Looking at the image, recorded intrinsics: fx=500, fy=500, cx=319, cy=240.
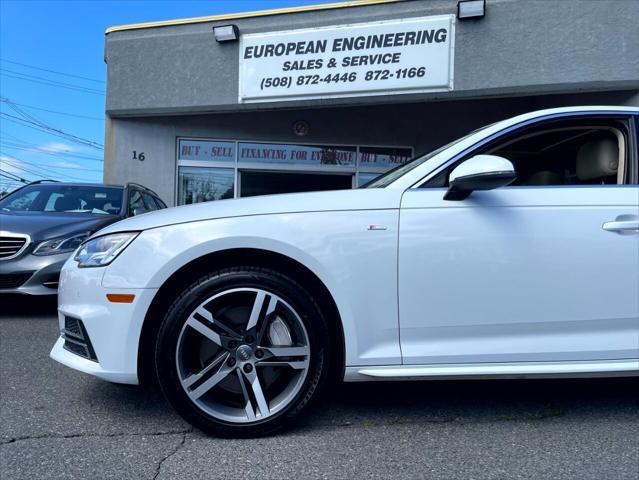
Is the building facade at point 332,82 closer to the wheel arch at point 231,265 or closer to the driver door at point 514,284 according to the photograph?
the driver door at point 514,284

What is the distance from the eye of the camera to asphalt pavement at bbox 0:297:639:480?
217 cm

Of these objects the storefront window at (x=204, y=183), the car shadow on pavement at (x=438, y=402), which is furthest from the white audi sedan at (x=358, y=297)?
the storefront window at (x=204, y=183)

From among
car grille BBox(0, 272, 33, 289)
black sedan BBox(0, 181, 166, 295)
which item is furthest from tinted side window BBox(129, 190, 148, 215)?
car grille BBox(0, 272, 33, 289)

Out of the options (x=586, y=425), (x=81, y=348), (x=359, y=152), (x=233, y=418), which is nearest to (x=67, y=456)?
(x=81, y=348)

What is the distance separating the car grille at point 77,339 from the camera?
95.9 inches

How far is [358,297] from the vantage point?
2.38 metres

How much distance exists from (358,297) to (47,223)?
3.92m

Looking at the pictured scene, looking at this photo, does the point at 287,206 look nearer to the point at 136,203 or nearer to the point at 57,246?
the point at 57,246

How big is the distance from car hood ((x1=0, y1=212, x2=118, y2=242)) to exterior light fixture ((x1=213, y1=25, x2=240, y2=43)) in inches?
181

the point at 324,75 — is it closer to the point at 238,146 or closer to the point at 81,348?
the point at 238,146

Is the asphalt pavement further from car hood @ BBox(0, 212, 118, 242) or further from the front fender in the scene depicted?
car hood @ BBox(0, 212, 118, 242)

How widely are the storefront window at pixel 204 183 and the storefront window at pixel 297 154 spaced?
0.49 metres

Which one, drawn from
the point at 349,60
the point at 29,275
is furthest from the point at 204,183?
the point at 29,275

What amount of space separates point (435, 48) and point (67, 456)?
7.45 m
